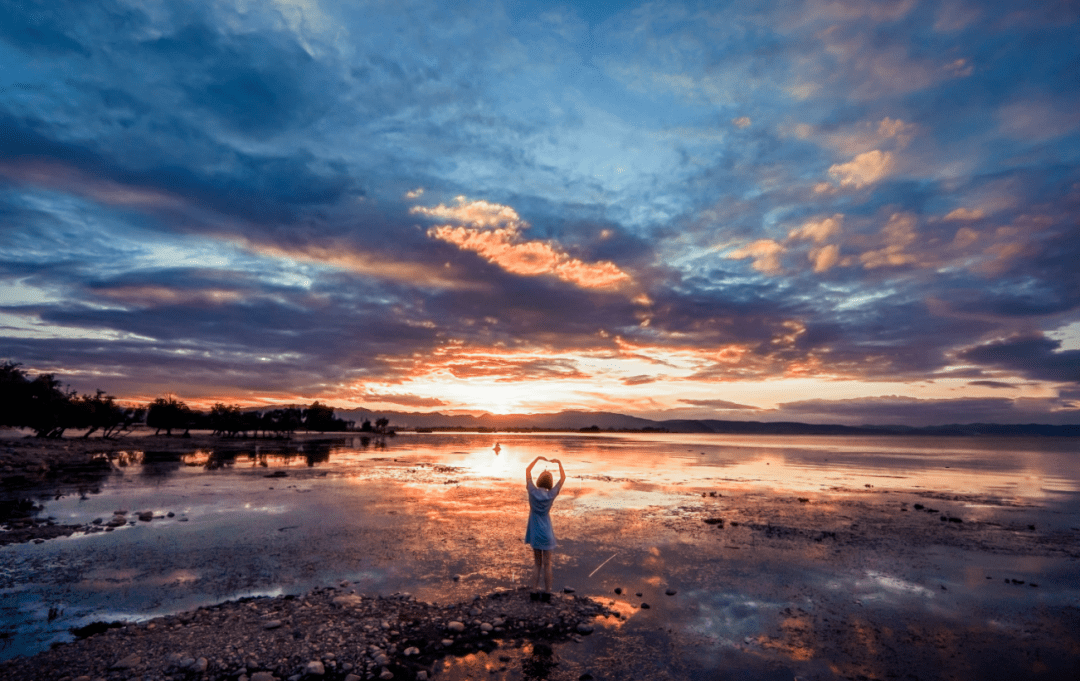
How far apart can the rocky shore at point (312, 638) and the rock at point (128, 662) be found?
0.05 ft

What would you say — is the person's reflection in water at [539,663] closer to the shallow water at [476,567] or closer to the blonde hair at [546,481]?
the shallow water at [476,567]

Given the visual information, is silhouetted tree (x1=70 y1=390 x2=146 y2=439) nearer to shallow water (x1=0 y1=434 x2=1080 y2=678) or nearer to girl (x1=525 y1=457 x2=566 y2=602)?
shallow water (x1=0 y1=434 x2=1080 y2=678)

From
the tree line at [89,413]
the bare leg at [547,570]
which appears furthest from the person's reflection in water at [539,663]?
the tree line at [89,413]

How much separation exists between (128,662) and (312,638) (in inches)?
115

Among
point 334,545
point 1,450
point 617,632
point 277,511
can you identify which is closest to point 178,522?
point 277,511

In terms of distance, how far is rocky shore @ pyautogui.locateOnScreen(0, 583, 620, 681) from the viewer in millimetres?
8477

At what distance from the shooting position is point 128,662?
28.2 feet

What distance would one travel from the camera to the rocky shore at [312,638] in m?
8.48

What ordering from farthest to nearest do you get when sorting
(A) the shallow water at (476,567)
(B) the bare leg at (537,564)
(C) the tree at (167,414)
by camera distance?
(C) the tree at (167,414), (B) the bare leg at (537,564), (A) the shallow water at (476,567)

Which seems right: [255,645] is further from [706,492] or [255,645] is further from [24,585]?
[706,492]

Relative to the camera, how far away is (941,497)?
108 ft

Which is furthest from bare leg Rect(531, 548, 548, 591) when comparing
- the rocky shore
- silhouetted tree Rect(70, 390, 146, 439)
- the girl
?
silhouetted tree Rect(70, 390, 146, 439)

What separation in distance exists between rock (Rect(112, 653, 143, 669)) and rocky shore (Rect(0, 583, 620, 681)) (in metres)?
0.01

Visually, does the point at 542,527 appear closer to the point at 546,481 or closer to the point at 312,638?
the point at 546,481
